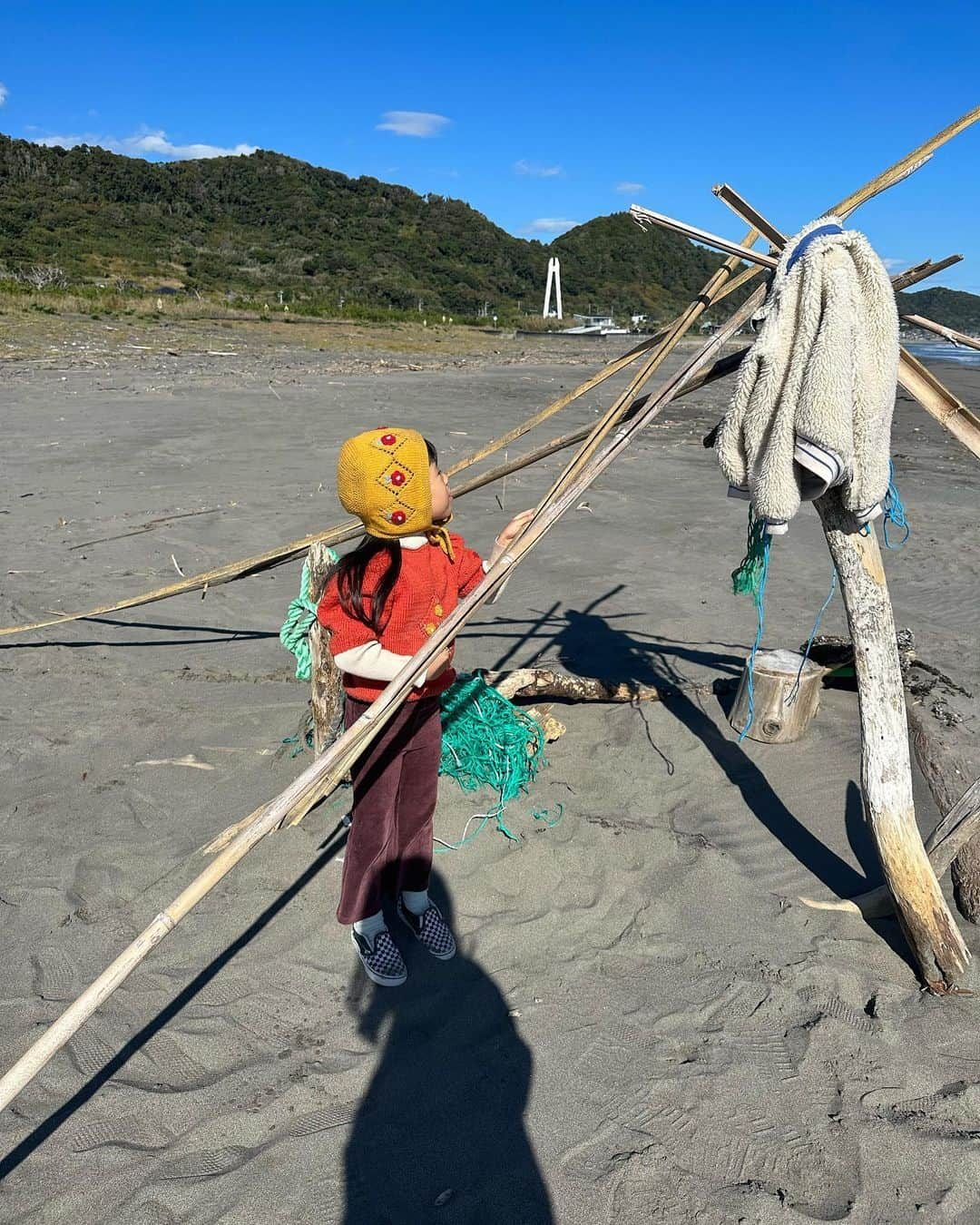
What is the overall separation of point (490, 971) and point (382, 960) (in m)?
0.38

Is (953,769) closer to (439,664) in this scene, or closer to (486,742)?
(486,742)

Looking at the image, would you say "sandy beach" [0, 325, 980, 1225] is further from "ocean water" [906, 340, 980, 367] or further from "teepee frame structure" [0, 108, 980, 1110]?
"ocean water" [906, 340, 980, 367]

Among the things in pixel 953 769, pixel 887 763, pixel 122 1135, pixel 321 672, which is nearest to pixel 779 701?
pixel 953 769

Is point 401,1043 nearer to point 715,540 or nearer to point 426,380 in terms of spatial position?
point 715,540

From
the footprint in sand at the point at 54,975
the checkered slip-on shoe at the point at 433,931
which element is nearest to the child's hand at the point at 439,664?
the checkered slip-on shoe at the point at 433,931

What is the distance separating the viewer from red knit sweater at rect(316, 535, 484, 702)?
262 cm

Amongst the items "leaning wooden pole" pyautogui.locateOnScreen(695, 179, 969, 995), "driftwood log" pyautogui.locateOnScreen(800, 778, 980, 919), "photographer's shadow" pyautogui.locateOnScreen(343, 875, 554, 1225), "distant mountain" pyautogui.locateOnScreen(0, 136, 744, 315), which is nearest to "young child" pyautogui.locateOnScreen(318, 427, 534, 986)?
"photographer's shadow" pyautogui.locateOnScreen(343, 875, 554, 1225)

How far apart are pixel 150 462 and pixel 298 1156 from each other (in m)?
9.26

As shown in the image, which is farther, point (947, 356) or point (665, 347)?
point (947, 356)

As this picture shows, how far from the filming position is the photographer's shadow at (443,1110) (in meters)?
2.16

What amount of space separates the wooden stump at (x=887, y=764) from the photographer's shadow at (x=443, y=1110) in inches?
54.4

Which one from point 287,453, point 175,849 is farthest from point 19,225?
point 175,849

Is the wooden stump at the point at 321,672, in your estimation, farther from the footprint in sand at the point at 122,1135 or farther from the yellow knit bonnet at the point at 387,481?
the footprint in sand at the point at 122,1135

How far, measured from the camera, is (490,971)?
2.95 meters
